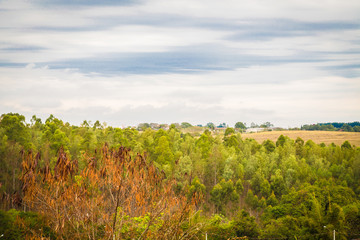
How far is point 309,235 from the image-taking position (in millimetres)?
24781

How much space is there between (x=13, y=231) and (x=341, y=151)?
48.5 meters

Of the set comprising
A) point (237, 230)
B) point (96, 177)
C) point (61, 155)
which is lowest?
point (237, 230)

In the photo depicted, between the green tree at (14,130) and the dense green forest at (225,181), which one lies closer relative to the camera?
the dense green forest at (225,181)

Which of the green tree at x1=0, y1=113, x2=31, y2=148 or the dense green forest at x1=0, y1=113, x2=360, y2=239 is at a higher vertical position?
the green tree at x1=0, y1=113, x2=31, y2=148

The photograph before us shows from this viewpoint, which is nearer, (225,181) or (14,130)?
(14,130)

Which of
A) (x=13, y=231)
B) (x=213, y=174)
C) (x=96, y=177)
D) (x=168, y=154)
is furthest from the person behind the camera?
(x=213, y=174)

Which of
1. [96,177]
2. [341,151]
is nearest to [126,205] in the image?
[96,177]

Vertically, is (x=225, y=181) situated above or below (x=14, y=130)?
below

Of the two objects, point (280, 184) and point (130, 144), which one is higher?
point (130, 144)

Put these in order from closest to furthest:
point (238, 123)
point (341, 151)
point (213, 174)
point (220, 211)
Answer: point (220, 211) → point (213, 174) → point (341, 151) → point (238, 123)

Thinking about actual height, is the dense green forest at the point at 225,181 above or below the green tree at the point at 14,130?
below

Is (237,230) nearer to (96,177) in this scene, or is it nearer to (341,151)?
(96,177)

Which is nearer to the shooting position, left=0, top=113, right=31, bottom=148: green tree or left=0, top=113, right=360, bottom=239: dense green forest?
left=0, top=113, right=360, bottom=239: dense green forest

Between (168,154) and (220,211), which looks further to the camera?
(168,154)
